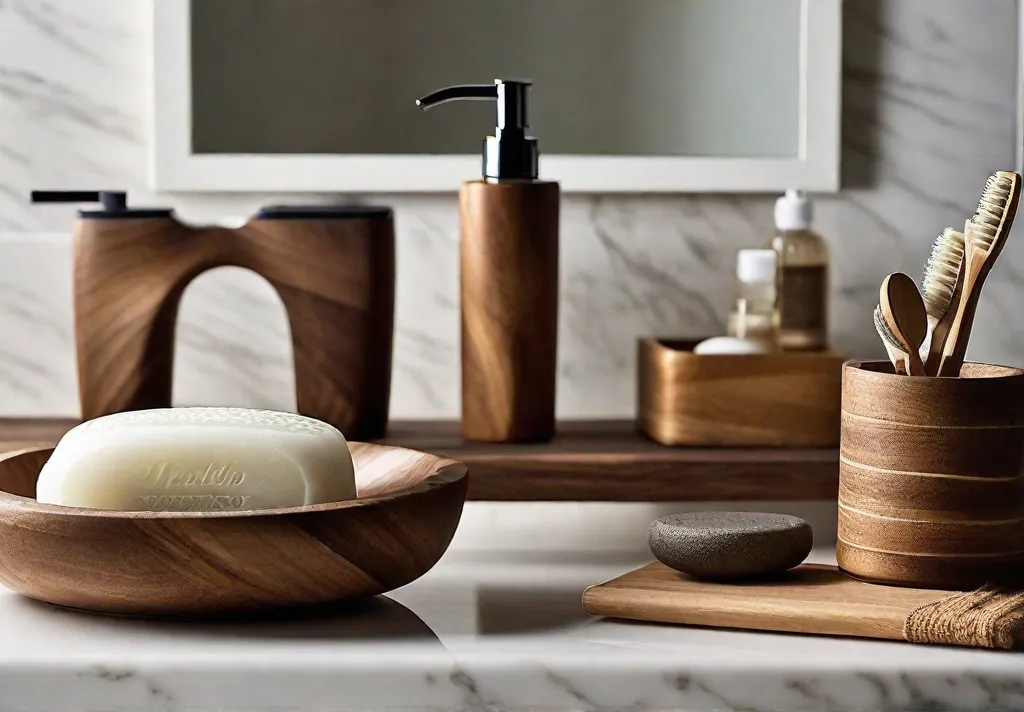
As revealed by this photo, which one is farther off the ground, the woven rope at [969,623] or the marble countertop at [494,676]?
the woven rope at [969,623]

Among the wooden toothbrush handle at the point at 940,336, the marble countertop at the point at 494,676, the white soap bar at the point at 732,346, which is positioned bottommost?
the marble countertop at the point at 494,676

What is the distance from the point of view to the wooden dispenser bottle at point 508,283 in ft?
2.69

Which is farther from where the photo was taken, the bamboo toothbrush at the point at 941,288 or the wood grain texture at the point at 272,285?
the wood grain texture at the point at 272,285

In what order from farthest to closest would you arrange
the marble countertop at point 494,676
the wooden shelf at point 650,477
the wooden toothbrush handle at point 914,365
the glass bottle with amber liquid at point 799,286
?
1. the glass bottle with amber liquid at point 799,286
2. the wooden shelf at point 650,477
3. the wooden toothbrush handle at point 914,365
4. the marble countertop at point 494,676

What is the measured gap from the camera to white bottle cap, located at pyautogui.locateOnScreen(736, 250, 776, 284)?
2.84ft

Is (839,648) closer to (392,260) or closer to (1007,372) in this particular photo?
(1007,372)

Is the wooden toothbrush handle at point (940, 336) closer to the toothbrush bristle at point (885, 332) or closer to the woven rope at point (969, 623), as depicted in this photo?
the toothbrush bristle at point (885, 332)

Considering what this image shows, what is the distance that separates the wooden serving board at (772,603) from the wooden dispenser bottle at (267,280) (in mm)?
301

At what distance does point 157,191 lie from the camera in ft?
3.13

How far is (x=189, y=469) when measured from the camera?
61cm

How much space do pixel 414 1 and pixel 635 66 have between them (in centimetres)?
19

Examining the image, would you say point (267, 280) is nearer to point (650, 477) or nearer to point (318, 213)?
point (318, 213)

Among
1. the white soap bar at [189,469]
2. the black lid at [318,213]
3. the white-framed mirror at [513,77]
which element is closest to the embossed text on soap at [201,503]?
the white soap bar at [189,469]

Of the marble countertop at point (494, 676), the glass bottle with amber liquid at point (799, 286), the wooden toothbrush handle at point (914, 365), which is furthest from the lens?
the glass bottle with amber liquid at point (799, 286)
